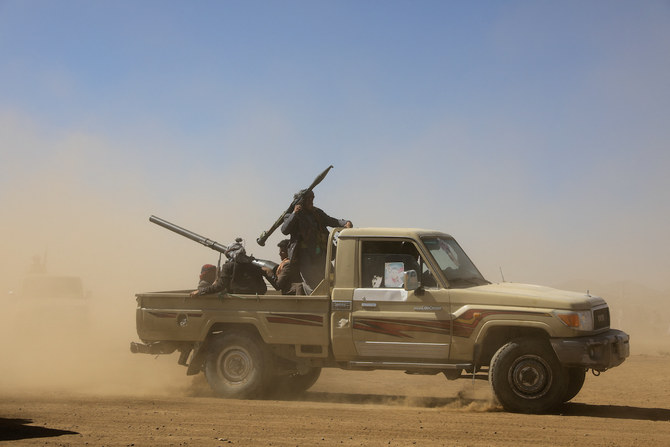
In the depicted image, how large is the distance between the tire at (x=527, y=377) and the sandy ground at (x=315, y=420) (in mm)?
211

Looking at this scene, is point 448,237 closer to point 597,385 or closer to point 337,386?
point 337,386

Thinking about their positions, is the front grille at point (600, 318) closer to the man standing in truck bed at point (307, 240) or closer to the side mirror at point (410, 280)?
the side mirror at point (410, 280)

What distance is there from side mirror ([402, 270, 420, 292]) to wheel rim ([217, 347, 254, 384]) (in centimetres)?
265

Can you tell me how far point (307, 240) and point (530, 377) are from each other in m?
3.96

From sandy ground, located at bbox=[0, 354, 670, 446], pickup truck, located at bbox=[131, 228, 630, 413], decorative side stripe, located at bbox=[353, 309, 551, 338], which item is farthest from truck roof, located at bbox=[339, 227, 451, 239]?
sandy ground, located at bbox=[0, 354, 670, 446]

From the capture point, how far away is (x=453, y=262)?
33.6 feet

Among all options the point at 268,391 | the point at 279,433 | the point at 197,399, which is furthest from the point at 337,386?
the point at 279,433

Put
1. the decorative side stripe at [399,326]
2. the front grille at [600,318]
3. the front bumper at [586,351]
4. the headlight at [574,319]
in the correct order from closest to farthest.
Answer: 1. the front bumper at [586,351]
2. the headlight at [574,319]
3. the front grille at [600,318]
4. the decorative side stripe at [399,326]

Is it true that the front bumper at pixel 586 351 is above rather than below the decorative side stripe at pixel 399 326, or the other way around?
below

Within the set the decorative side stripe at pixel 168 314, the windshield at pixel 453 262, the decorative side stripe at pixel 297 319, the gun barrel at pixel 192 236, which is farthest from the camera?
the gun barrel at pixel 192 236

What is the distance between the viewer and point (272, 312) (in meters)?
10.5

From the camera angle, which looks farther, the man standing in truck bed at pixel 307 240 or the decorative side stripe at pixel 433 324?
the man standing in truck bed at pixel 307 240

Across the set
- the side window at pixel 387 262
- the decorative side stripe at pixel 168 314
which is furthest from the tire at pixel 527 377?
the decorative side stripe at pixel 168 314

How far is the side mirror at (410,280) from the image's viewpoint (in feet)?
31.0
